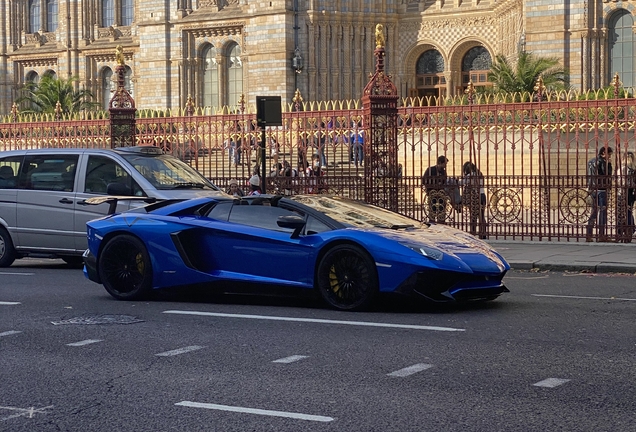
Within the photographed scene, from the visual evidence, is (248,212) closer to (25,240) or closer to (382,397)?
(382,397)

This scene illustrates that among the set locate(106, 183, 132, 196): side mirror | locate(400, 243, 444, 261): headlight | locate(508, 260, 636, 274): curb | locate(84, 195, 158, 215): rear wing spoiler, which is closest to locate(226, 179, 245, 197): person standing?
locate(106, 183, 132, 196): side mirror

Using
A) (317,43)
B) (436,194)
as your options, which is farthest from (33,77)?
(436,194)

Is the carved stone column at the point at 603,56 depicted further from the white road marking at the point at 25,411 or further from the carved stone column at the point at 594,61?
the white road marking at the point at 25,411

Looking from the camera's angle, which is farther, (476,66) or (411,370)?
(476,66)

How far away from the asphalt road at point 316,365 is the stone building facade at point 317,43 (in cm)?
2592

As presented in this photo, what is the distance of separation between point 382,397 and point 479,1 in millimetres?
37411

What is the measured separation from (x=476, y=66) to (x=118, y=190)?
29804mm

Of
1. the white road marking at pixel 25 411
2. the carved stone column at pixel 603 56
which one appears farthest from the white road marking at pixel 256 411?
the carved stone column at pixel 603 56

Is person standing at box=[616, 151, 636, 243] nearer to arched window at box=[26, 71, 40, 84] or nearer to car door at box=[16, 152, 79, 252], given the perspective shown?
car door at box=[16, 152, 79, 252]

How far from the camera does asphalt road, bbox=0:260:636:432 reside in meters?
6.84

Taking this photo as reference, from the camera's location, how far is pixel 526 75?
3453 cm

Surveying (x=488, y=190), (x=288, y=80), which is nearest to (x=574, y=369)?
(x=488, y=190)

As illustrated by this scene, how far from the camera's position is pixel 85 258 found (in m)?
12.7

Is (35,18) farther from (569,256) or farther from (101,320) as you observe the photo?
(101,320)
